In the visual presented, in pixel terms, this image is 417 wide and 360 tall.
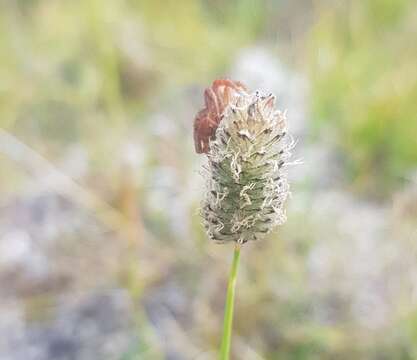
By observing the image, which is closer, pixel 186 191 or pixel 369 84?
pixel 186 191

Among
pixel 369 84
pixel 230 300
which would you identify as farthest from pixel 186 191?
pixel 230 300

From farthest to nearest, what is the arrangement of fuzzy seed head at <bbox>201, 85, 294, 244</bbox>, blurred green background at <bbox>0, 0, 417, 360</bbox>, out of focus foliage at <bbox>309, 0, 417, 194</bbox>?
out of focus foliage at <bbox>309, 0, 417, 194</bbox> < blurred green background at <bbox>0, 0, 417, 360</bbox> < fuzzy seed head at <bbox>201, 85, 294, 244</bbox>

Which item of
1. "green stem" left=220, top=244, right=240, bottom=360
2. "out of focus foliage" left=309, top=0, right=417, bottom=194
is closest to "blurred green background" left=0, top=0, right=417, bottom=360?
"out of focus foliage" left=309, top=0, right=417, bottom=194

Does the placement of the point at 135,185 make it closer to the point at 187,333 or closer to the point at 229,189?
the point at 187,333

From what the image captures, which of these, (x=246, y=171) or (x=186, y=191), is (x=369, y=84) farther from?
(x=246, y=171)

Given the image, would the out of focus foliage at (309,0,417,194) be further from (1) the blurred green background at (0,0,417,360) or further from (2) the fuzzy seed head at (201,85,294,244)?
(2) the fuzzy seed head at (201,85,294,244)

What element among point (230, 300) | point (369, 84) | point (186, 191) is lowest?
point (230, 300)

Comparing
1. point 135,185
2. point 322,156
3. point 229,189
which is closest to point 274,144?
point 229,189
